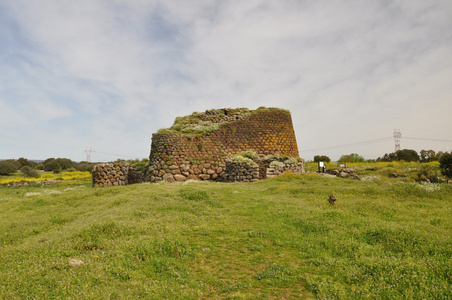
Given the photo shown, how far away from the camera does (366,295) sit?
186 inches

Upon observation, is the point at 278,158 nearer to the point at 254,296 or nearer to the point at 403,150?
the point at 254,296

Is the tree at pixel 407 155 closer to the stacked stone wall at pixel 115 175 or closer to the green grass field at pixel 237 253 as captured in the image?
the green grass field at pixel 237 253

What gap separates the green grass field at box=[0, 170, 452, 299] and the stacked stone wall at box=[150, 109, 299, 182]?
13402 mm

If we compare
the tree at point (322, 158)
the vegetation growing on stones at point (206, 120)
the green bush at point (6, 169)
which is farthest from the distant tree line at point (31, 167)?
the tree at point (322, 158)

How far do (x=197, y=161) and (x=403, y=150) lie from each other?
4513 cm

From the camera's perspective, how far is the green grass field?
5.01m

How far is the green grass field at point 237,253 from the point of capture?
16.4ft

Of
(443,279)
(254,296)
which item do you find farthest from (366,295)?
(254,296)

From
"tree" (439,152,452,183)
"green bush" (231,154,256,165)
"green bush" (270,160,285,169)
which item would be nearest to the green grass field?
"tree" (439,152,452,183)

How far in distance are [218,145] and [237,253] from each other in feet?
69.4

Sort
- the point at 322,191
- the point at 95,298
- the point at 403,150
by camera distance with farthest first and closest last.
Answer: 1. the point at 403,150
2. the point at 322,191
3. the point at 95,298

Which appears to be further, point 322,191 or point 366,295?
point 322,191

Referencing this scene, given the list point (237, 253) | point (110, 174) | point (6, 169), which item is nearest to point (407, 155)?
point (110, 174)

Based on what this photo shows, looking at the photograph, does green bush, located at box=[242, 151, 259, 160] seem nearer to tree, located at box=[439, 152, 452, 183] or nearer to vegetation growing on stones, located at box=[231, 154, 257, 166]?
vegetation growing on stones, located at box=[231, 154, 257, 166]
